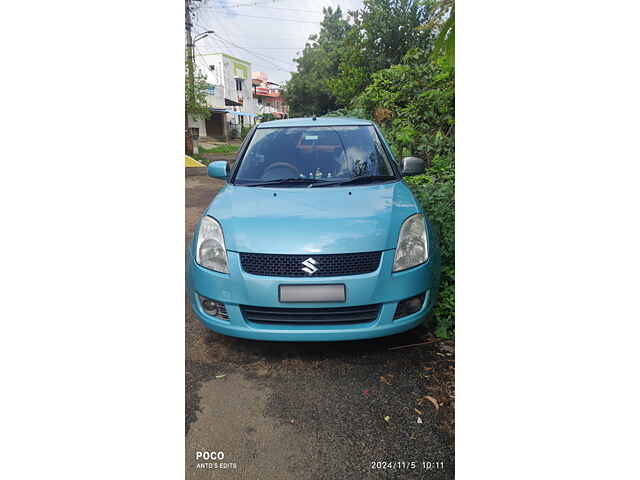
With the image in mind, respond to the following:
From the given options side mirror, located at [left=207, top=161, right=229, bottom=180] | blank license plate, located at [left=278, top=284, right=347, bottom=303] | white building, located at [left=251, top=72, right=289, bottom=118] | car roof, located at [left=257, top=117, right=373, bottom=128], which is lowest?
blank license plate, located at [left=278, top=284, right=347, bottom=303]

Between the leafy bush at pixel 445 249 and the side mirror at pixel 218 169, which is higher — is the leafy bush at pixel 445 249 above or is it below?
below

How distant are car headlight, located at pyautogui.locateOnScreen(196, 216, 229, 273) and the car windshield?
462mm

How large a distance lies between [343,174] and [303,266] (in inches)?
30.9

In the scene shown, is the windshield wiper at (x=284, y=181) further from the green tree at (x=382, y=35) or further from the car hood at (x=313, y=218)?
the green tree at (x=382, y=35)

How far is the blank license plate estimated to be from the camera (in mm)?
2102

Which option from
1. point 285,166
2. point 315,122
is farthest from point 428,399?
point 315,122

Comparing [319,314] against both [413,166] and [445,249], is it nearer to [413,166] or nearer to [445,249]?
[445,249]

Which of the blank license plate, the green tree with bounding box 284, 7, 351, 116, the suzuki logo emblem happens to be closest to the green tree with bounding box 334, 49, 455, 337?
the green tree with bounding box 284, 7, 351, 116

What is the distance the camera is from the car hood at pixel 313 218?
2.16 metres

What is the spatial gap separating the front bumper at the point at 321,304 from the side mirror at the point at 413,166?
0.71m

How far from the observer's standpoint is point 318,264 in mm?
2121

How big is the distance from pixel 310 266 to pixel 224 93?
129cm
